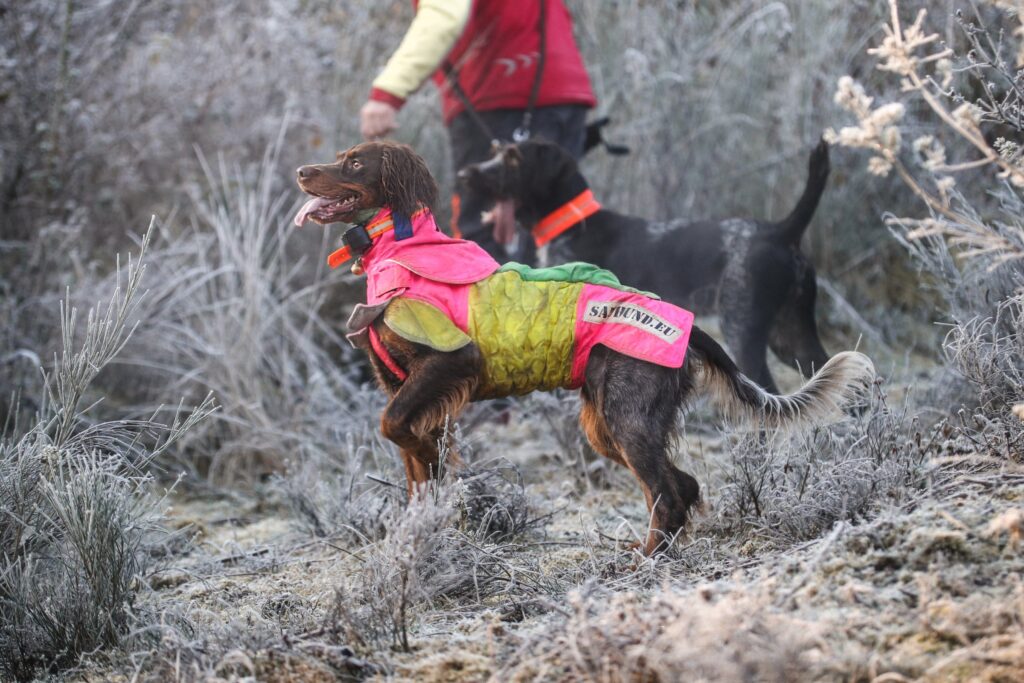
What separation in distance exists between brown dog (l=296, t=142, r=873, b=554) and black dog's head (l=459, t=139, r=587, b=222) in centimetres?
164

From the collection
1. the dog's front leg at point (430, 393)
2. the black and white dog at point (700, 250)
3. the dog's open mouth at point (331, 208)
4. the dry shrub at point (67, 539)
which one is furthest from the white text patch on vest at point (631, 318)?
the black and white dog at point (700, 250)

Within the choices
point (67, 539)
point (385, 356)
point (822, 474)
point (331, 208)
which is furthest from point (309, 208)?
point (822, 474)

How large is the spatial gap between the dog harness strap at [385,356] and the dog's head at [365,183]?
0.39 meters

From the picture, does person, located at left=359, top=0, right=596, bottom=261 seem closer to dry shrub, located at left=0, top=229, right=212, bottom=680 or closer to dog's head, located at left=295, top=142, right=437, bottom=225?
dog's head, located at left=295, top=142, right=437, bottom=225

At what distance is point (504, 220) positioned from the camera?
16.4ft

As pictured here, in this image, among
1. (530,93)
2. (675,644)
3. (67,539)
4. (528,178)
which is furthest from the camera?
(530,93)

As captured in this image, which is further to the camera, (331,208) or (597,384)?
(331,208)

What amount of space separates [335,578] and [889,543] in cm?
174

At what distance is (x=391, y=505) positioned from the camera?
10.6ft

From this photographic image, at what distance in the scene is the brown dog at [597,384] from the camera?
2943mm

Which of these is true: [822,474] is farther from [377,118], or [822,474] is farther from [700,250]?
[377,118]

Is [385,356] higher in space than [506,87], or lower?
lower

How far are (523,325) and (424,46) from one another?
6.38ft

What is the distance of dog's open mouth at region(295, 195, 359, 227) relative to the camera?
3121 mm
